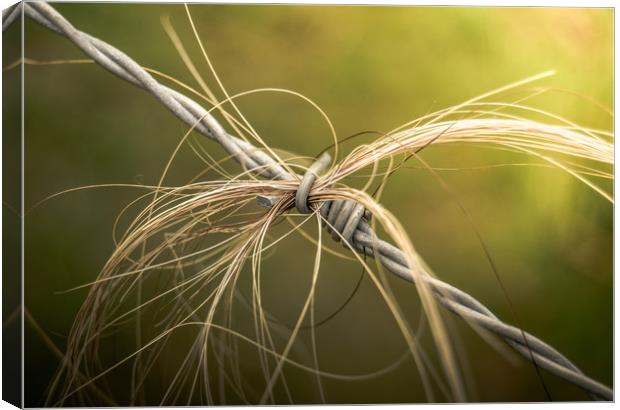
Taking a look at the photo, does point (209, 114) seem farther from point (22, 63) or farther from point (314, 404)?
point (314, 404)

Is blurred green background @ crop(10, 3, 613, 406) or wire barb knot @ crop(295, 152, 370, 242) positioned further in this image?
blurred green background @ crop(10, 3, 613, 406)

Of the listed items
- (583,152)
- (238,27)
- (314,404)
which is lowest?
(314,404)

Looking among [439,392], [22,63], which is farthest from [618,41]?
[22,63]

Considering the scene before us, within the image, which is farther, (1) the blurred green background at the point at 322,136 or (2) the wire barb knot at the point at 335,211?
(1) the blurred green background at the point at 322,136

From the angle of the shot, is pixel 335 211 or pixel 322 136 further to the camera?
pixel 322 136

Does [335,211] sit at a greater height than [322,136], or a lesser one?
lesser

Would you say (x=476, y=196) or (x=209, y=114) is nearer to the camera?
(x=209, y=114)

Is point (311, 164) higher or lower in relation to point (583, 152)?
lower
